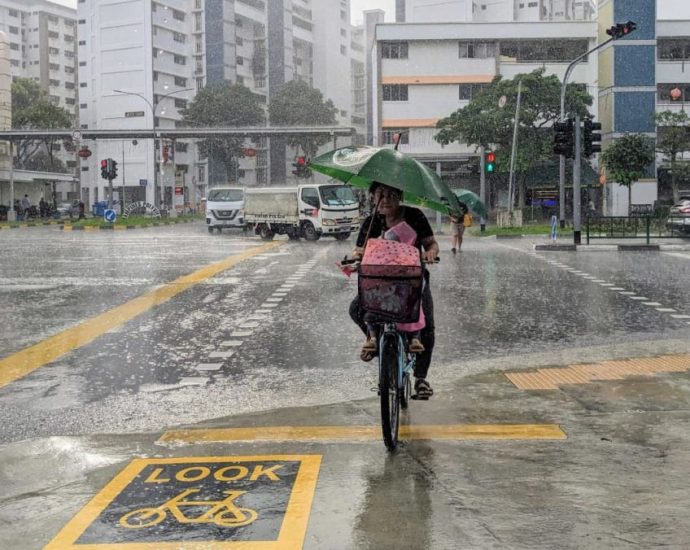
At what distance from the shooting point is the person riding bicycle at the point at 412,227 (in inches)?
252

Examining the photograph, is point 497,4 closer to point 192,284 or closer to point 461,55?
point 461,55

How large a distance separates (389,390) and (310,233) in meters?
28.6

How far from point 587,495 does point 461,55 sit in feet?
198

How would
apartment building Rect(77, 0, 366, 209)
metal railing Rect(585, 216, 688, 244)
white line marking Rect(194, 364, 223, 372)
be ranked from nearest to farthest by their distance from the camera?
white line marking Rect(194, 364, 223, 372), metal railing Rect(585, 216, 688, 244), apartment building Rect(77, 0, 366, 209)

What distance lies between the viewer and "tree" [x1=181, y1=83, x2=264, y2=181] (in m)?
82.7

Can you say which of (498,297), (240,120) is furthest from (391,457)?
(240,120)

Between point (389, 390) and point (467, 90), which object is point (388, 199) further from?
point (467, 90)

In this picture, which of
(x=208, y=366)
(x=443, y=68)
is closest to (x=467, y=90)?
(x=443, y=68)

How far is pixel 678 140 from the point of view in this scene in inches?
2172

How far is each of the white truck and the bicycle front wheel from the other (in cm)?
2779

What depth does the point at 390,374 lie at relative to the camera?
221 inches

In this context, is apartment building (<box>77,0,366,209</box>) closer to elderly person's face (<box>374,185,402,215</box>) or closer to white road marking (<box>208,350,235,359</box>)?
white road marking (<box>208,350,235,359</box>)

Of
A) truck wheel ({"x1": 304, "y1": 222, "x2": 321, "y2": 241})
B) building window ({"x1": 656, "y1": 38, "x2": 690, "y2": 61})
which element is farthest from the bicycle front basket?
building window ({"x1": 656, "y1": 38, "x2": 690, "y2": 61})

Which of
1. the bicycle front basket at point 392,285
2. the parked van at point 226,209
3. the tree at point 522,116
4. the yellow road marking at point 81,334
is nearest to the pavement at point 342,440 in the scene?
the yellow road marking at point 81,334
